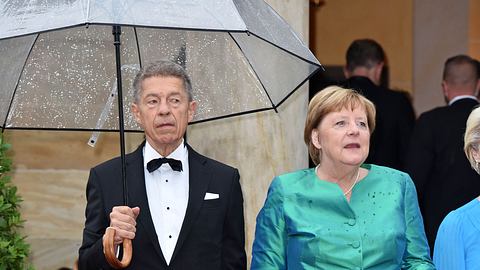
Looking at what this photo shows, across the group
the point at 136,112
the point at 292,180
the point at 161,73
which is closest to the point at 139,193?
the point at 136,112

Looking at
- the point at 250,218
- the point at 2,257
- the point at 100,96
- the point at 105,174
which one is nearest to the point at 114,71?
the point at 100,96

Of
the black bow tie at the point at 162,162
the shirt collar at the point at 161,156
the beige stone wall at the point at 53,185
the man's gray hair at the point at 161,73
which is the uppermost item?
the man's gray hair at the point at 161,73

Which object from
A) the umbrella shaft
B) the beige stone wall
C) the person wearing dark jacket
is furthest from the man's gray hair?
the person wearing dark jacket

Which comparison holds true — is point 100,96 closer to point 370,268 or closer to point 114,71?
point 114,71

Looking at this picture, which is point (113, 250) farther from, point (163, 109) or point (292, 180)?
point (292, 180)

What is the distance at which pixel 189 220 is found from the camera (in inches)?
189

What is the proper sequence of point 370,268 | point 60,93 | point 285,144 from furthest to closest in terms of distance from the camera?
1. point 285,144
2. point 60,93
3. point 370,268

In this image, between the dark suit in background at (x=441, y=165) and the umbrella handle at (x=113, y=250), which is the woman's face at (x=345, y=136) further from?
the dark suit in background at (x=441, y=165)

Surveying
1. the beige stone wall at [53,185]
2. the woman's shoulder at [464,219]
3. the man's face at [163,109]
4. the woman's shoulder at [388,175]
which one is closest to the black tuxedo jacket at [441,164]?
the beige stone wall at [53,185]

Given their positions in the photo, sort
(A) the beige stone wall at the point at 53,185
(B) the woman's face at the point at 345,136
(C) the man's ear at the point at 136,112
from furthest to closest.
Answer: (A) the beige stone wall at the point at 53,185, (C) the man's ear at the point at 136,112, (B) the woman's face at the point at 345,136

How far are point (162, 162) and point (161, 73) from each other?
0.37 meters

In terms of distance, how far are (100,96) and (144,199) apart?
2.07ft

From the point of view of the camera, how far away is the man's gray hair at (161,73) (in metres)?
4.82

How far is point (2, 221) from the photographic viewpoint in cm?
605
